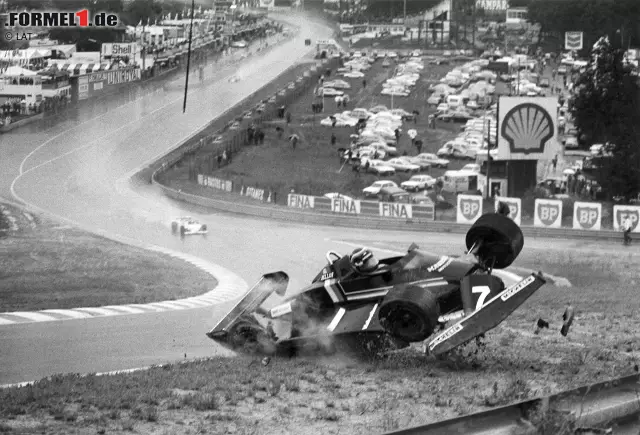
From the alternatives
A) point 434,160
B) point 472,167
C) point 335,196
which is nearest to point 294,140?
point 434,160

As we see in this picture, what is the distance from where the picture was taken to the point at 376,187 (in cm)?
5588

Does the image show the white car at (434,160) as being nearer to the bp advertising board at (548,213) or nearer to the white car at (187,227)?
the bp advertising board at (548,213)

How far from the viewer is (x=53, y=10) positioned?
41219 mm

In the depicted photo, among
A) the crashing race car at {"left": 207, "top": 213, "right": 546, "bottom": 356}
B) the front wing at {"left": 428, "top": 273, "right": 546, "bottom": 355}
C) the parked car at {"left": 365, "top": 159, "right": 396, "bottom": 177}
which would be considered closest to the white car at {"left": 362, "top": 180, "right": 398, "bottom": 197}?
the parked car at {"left": 365, "top": 159, "right": 396, "bottom": 177}

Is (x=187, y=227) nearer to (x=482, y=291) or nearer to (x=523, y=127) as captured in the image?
(x=523, y=127)

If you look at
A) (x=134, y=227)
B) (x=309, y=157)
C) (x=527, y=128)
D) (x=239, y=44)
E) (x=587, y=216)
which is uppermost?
(x=239, y=44)

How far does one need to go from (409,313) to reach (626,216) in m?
35.4

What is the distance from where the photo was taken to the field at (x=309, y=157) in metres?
56.1

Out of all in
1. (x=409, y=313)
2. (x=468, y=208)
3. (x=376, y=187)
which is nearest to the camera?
(x=409, y=313)

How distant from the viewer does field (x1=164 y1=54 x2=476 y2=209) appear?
184ft

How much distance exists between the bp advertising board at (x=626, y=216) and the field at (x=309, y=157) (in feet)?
49.7

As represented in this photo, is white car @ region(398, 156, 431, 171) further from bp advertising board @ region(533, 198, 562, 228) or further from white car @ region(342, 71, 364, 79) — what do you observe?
white car @ region(342, 71, 364, 79)

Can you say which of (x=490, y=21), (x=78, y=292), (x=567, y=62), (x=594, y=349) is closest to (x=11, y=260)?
(x=78, y=292)

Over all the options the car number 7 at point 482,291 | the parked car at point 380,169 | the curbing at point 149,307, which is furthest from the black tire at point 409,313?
the parked car at point 380,169
